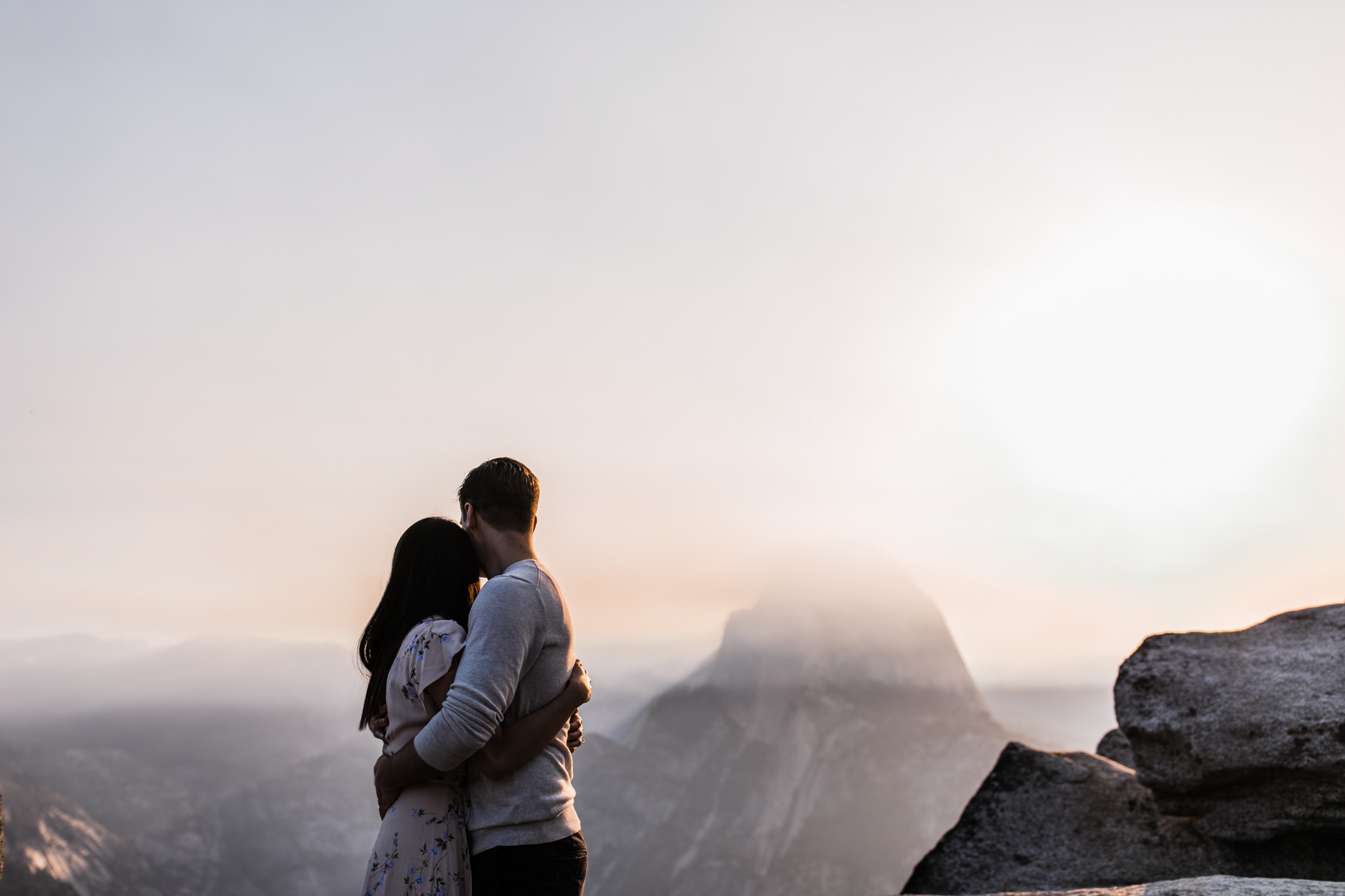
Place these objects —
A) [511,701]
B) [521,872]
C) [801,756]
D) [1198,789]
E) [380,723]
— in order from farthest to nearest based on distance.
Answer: [801,756] → [1198,789] → [380,723] → [511,701] → [521,872]

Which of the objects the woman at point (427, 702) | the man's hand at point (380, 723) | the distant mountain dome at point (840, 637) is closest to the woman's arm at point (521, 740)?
the woman at point (427, 702)

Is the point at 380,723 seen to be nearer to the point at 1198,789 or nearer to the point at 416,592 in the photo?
the point at 416,592

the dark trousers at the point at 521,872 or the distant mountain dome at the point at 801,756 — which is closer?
the dark trousers at the point at 521,872

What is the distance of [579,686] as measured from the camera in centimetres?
354

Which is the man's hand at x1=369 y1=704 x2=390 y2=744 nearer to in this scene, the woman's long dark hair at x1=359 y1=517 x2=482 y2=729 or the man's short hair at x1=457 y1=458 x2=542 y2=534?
the woman's long dark hair at x1=359 y1=517 x2=482 y2=729

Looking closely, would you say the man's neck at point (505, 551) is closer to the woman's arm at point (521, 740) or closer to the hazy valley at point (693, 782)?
the woman's arm at point (521, 740)

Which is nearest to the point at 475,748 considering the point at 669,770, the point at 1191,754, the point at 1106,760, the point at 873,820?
the point at 1191,754

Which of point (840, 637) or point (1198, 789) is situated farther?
point (840, 637)

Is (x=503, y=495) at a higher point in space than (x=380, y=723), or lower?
higher

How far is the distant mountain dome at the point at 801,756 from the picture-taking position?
372 ft

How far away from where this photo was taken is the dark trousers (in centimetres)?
315

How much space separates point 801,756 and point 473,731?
460 ft

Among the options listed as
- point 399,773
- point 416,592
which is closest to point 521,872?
point 399,773

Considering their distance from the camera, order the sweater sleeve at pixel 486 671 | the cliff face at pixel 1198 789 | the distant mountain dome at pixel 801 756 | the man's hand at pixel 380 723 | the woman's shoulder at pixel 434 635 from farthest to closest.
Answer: the distant mountain dome at pixel 801 756, the cliff face at pixel 1198 789, the man's hand at pixel 380 723, the woman's shoulder at pixel 434 635, the sweater sleeve at pixel 486 671
